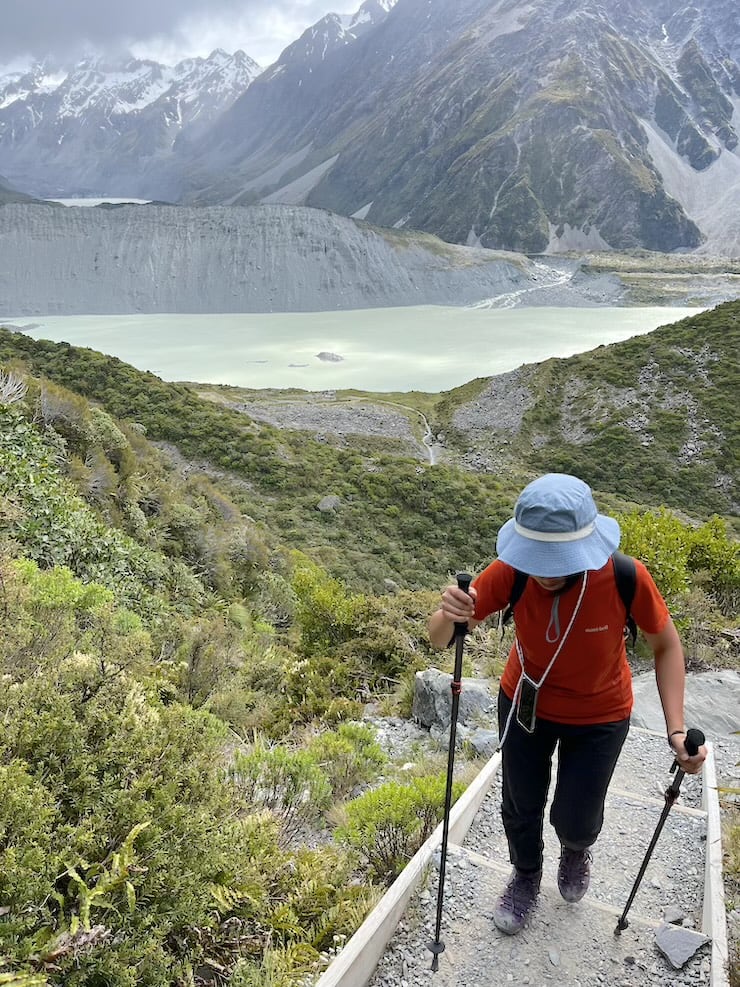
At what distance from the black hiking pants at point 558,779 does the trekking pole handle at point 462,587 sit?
36cm

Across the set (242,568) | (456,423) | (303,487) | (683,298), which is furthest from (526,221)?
(242,568)

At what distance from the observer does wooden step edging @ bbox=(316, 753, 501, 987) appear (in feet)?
6.54

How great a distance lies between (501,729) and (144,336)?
53.9m

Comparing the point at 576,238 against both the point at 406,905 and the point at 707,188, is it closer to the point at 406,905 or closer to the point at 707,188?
the point at 707,188

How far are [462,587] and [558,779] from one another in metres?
0.83

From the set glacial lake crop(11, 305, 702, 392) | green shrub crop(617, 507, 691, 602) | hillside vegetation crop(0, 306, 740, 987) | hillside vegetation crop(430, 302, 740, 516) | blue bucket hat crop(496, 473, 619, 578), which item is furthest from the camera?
glacial lake crop(11, 305, 702, 392)

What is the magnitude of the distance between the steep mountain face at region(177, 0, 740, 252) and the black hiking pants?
4962 inches

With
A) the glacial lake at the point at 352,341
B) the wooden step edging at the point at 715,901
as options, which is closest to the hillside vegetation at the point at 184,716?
the wooden step edging at the point at 715,901

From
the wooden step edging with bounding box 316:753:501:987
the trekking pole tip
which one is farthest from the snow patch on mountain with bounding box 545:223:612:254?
the trekking pole tip

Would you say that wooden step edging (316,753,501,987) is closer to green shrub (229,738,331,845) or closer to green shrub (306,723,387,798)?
green shrub (229,738,331,845)

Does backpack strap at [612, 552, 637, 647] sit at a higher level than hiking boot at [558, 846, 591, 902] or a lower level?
higher

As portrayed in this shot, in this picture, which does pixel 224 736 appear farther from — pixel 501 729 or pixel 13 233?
pixel 13 233

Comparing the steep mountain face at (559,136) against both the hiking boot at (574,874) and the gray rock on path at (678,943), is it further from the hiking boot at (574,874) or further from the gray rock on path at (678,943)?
the gray rock on path at (678,943)

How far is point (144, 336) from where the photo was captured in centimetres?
5100
